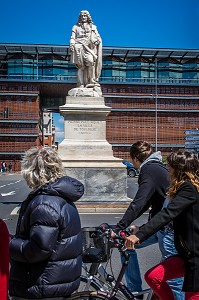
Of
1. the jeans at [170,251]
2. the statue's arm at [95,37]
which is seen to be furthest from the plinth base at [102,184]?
the jeans at [170,251]

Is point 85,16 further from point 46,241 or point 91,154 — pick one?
point 46,241

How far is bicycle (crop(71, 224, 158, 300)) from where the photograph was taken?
353 centimetres

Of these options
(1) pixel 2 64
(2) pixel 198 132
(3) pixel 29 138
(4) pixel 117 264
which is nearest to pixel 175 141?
(3) pixel 29 138

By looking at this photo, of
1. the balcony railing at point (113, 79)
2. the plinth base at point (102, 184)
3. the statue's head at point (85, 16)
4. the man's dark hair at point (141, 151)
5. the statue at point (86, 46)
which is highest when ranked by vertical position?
the balcony railing at point (113, 79)

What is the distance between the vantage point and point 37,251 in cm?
285

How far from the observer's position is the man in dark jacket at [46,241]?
2877mm

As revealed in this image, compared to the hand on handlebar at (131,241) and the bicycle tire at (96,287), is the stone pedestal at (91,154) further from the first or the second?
the hand on handlebar at (131,241)

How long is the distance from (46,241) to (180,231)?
1110 mm

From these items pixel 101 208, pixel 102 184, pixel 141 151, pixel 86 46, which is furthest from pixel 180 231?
pixel 86 46

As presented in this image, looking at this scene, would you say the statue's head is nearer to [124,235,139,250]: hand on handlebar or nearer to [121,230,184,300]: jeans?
[121,230,184,300]: jeans

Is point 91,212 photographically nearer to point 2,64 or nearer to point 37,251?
point 37,251

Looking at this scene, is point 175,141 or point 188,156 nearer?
point 188,156

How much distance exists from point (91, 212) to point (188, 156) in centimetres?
812

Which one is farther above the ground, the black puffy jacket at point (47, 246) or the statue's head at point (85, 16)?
the statue's head at point (85, 16)
